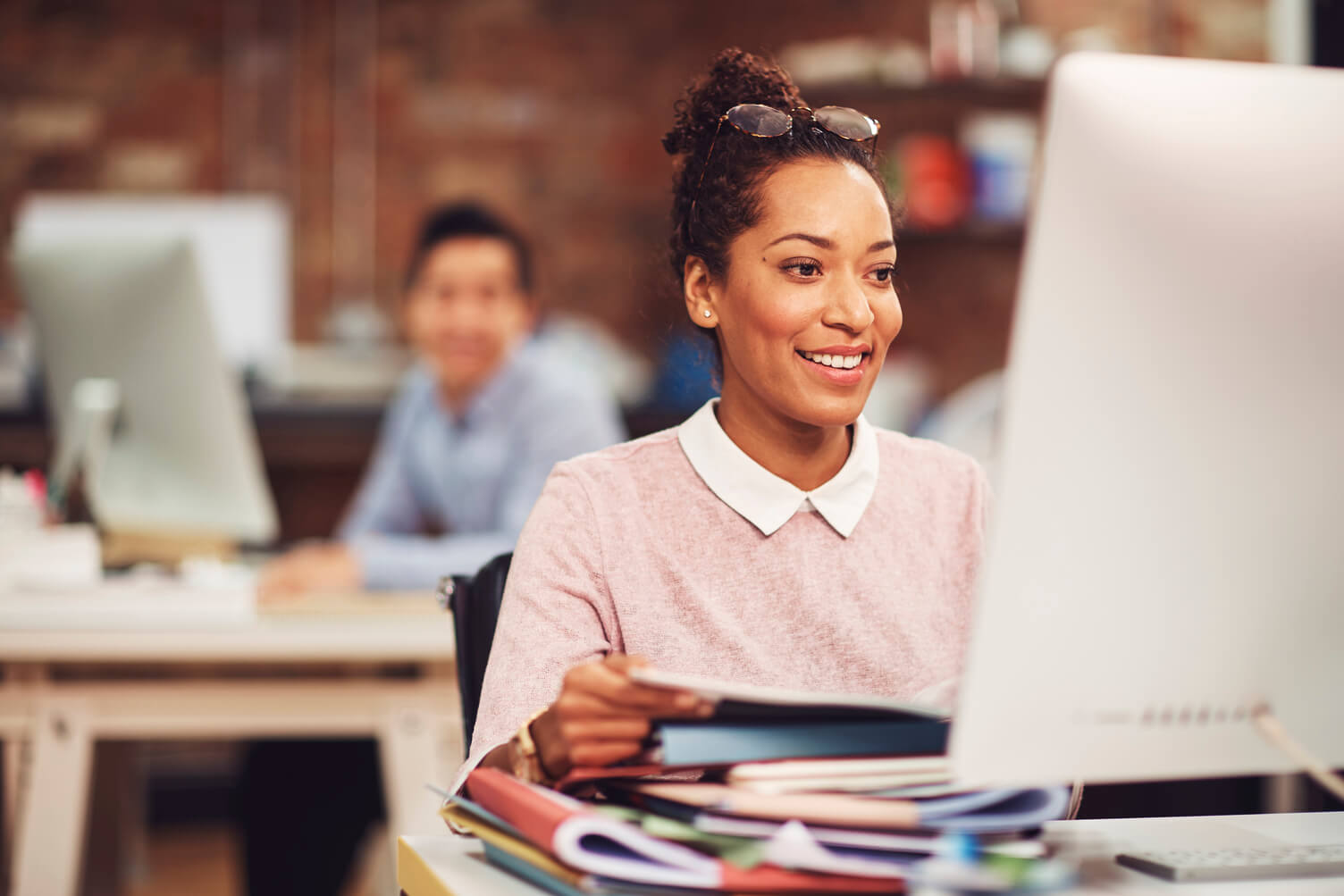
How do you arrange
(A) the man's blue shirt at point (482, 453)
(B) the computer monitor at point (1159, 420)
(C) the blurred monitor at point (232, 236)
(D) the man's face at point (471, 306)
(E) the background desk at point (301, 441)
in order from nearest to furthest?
(B) the computer monitor at point (1159, 420) < (A) the man's blue shirt at point (482, 453) < (D) the man's face at point (471, 306) < (E) the background desk at point (301, 441) < (C) the blurred monitor at point (232, 236)

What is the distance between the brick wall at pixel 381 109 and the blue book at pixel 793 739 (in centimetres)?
360

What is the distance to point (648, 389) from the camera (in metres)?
4.05

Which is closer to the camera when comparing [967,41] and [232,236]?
[967,41]

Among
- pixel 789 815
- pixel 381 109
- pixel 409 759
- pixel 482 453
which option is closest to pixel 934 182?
pixel 381 109

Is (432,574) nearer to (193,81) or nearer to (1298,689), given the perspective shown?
(1298,689)

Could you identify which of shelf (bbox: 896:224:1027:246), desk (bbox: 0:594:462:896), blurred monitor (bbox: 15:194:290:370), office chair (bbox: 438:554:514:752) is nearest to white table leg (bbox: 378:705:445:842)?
desk (bbox: 0:594:462:896)

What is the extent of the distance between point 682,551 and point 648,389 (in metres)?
3.05

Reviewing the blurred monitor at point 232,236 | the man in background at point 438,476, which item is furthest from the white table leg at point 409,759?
the blurred monitor at point 232,236

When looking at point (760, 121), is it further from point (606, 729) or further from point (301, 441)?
point (301, 441)

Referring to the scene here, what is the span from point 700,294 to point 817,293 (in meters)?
0.14

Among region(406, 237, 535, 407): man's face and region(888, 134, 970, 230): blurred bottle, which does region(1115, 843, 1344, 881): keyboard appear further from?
region(888, 134, 970, 230): blurred bottle

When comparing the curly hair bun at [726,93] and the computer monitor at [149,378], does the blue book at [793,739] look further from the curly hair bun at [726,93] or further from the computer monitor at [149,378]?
the computer monitor at [149,378]

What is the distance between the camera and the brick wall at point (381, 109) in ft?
13.9

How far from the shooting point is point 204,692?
1.67 metres
